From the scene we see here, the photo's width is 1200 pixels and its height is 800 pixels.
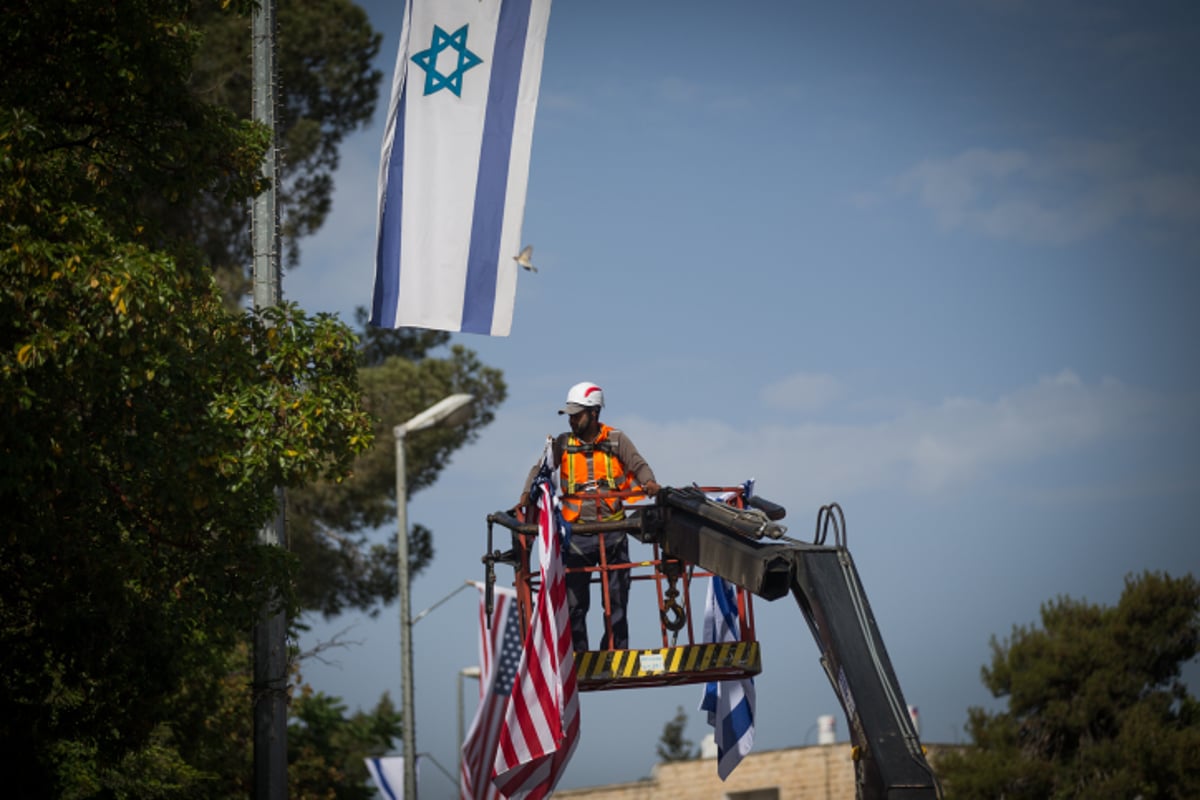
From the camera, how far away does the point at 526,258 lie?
1450 cm

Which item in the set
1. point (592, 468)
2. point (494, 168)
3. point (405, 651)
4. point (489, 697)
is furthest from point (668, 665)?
point (405, 651)

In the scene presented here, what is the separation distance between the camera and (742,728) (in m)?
13.3

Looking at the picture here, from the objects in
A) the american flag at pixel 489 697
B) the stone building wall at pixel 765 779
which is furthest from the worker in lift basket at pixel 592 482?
the stone building wall at pixel 765 779

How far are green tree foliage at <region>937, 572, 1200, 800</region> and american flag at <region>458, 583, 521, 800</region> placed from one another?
41.3 ft

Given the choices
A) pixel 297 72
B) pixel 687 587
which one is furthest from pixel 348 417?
pixel 297 72

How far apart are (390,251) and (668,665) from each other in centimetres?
530

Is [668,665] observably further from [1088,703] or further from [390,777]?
[1088,703]

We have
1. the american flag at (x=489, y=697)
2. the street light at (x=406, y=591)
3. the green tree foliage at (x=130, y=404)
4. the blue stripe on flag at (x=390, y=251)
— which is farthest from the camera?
the street light at (x=406, y=591)

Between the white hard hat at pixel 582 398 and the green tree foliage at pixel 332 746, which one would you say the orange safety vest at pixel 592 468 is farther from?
the green tree foliage at pixel 332 746

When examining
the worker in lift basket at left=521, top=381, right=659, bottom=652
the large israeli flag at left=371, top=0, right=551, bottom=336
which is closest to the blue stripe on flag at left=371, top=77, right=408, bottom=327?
the large israeli flag at left=371, top=0, right=551, bottom=336

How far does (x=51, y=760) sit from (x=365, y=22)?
26946 millimetres

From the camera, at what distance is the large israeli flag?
14.4 meters

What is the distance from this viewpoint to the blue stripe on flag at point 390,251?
14.6m

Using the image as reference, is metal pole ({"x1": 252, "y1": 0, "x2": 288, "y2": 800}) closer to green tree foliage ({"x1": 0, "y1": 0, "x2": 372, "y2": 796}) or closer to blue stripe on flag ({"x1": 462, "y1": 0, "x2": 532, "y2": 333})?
green tree foliage ({"x1": 0, "y1": 0, "x2": 372, "y2": 796})
